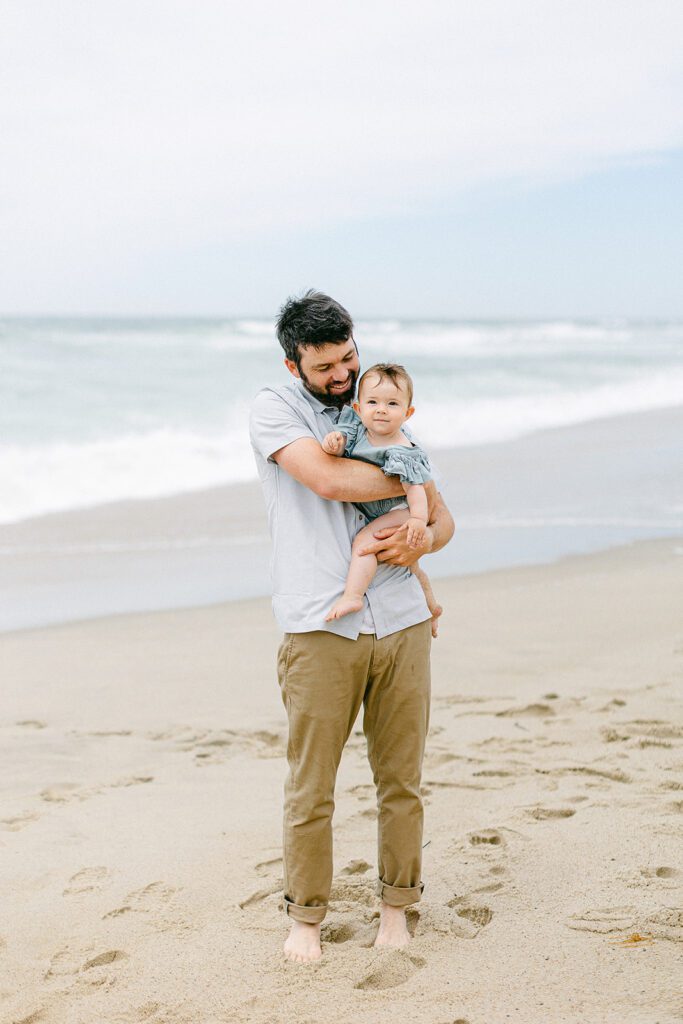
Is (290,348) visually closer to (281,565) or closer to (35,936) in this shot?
(281,565)

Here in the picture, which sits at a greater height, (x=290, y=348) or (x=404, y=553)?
(x=290, y=348)

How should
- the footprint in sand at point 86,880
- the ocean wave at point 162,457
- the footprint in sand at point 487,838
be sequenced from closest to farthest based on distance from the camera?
the footprint in sand at point 86,880 < the footprint in sand at point 487,838 < the ocean wave at point 162,457

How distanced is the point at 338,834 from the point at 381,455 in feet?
5.74

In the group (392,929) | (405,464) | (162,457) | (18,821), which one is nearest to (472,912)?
(392,929)

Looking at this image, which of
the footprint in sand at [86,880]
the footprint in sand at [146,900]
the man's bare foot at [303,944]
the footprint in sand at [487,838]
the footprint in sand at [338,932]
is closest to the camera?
the man's bare foot at [303,944]

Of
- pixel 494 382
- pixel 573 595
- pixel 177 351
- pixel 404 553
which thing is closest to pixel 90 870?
pixel 404 553

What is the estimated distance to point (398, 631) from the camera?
3092 millimetres

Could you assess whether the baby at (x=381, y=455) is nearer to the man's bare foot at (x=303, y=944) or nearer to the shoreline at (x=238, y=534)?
the man's bare foot at (x=303, y=944)

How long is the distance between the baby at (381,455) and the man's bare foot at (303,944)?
0.98 m

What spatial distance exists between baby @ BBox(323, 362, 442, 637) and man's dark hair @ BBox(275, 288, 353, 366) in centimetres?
15

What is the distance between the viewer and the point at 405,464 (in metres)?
3.01

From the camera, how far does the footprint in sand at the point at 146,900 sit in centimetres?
346

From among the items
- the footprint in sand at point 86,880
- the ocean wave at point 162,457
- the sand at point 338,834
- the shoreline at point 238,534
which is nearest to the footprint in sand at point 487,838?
the sand at point 338,834

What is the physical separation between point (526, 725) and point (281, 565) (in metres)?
2.61
